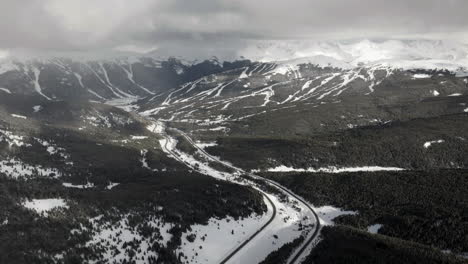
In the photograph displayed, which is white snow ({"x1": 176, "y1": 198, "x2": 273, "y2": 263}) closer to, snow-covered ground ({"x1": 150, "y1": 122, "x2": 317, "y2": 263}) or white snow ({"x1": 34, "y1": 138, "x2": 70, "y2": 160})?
snow-covered ground ({"x1": 150, "y1": 122, "x2": 317, "y2": 263})

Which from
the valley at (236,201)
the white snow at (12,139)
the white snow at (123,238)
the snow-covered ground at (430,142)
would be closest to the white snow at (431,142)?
the snow-covered ground at (430,142)

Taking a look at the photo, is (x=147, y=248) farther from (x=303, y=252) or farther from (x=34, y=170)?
(x=34, y=170)

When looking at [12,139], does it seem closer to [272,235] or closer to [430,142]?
[272,235]

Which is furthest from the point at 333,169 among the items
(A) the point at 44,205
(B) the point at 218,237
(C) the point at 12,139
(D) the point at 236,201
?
(C) the point at 12,139

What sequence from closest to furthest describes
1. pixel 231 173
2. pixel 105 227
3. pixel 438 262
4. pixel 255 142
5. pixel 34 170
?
1. pixel 438 262
2. pixel 105 227
3. pixel 34 170
4. pixel 231 173
5. pixel 255 142

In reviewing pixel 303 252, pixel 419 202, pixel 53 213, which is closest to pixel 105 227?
pixel 53 213

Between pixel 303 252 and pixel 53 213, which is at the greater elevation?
pixel 53 213

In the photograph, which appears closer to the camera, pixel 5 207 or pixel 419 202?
pixel 5 207

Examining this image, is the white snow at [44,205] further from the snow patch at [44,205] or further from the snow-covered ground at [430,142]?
the snow-covered ground at [430,142]
